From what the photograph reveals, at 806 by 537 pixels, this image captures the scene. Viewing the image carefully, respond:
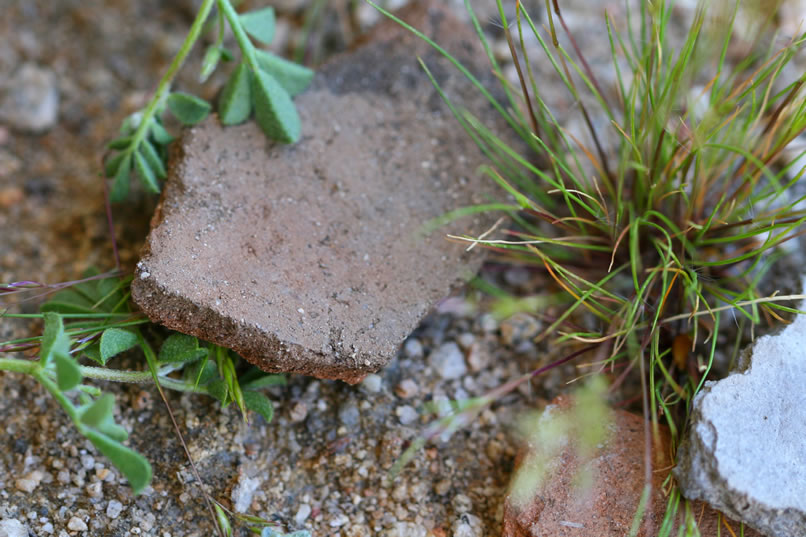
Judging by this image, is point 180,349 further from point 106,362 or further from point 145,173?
point 145,173

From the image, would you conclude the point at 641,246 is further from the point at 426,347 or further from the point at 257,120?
the point at 257,120

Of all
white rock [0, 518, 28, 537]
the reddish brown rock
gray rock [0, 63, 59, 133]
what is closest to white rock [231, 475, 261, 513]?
white rock [0, 518, 28, 537]

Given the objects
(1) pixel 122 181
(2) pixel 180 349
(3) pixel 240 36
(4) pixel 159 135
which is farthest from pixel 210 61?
(2) pixel 180 349

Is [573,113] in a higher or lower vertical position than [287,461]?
higher

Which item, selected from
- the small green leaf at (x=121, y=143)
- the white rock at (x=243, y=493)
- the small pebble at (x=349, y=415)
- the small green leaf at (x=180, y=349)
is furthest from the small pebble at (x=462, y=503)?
the small green leaf at (x=121, y=143)

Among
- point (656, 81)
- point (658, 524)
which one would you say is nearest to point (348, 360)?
point (658, 524)

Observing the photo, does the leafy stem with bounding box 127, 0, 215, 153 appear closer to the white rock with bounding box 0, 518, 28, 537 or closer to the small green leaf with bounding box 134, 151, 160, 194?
the small green leaf with bounding box 134, 151, 160, 194
